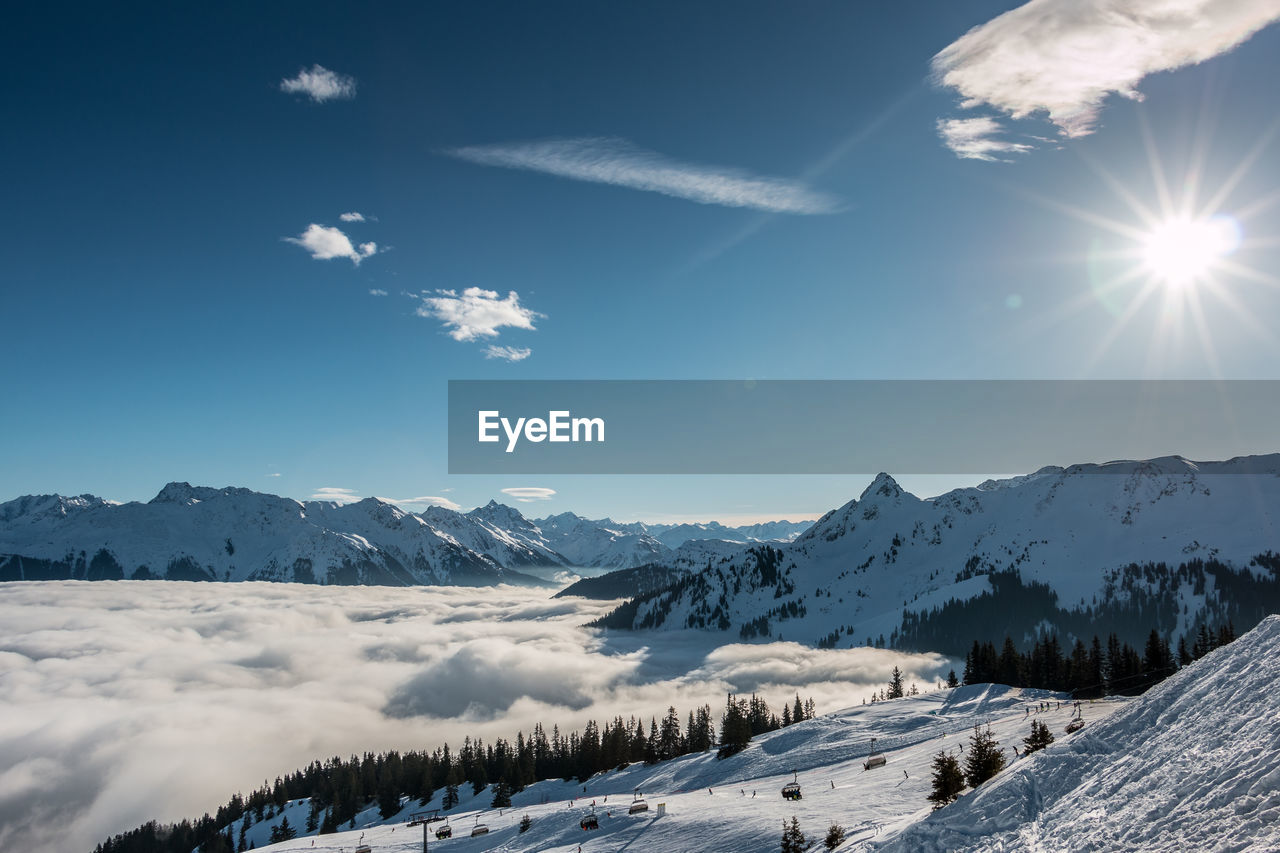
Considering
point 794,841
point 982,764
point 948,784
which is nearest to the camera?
point 948,784

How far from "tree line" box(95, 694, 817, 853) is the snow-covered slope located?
8391cm

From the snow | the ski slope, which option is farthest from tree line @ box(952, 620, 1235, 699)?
the snow

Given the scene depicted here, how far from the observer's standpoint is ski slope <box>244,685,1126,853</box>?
192ft

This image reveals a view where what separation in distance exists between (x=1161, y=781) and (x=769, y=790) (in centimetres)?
6380

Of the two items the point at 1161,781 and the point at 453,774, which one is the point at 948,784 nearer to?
the point at 1161,781

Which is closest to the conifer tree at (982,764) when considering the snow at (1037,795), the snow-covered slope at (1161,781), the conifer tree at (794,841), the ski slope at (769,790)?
the snow at (1037,795)

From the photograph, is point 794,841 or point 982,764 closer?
point 982,764

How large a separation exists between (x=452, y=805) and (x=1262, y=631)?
150694 millimetres

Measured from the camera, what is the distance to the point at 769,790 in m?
79.8

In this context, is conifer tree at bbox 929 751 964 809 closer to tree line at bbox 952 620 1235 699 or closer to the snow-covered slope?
the snow-covered slope

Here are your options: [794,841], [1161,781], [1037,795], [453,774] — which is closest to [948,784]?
[1037,795]

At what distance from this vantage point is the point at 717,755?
113438 mm

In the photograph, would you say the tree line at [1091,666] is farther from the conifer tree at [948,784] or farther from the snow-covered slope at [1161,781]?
the snow-covered slope at [1161,781]

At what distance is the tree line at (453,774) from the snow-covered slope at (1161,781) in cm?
8391
